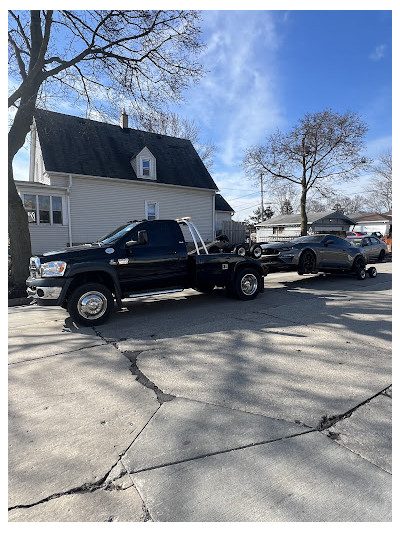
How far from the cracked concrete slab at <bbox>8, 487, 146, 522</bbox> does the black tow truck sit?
12.9 feet

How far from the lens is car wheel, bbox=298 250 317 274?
9499 millimetres

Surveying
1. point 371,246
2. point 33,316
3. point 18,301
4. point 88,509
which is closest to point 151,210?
point 18,301

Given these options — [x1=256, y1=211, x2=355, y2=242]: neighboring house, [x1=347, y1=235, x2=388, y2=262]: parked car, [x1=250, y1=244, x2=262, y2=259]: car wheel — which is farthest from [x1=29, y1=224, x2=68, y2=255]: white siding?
[x1=256, y1=211, x2=355, y2=242]: neighboring house

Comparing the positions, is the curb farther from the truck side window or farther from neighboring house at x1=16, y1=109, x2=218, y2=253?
neighboring house at x1=16, y1=109, x2=218, y2=253

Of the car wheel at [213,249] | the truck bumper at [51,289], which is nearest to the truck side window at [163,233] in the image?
the truck bumper at [51,289]

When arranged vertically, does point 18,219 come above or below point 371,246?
above

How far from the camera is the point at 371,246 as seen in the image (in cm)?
1750

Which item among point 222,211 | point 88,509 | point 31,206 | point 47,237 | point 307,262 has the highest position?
point 222,211

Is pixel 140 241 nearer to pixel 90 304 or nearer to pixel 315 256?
pixel 90 304

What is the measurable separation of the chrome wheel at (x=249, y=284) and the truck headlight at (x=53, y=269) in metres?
4.09

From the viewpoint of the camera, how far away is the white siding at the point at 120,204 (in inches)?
735

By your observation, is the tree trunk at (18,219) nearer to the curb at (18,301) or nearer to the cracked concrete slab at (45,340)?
the curb at (18,301)

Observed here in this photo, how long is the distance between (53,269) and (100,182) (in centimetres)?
1522

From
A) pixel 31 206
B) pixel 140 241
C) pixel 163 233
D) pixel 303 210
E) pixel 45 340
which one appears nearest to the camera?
pixel 45 340
